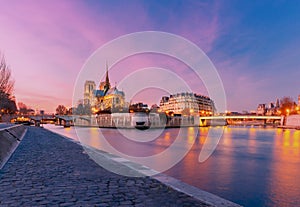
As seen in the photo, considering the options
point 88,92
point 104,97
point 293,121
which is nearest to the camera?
point 293,121

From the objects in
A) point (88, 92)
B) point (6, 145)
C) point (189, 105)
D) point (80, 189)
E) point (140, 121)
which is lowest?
point (80, 189)

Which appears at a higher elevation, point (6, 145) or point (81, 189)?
point (6, 145)

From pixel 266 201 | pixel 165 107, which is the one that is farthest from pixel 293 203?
pixel 165 107

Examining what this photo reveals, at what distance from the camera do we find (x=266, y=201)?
7.46 m

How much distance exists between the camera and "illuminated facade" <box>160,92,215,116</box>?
449ft

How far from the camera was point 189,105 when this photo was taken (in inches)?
5531

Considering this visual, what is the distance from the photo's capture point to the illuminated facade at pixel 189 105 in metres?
137

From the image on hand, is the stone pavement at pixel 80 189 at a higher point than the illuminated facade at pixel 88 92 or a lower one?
lower

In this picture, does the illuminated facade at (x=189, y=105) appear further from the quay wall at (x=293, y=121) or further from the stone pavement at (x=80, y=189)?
the stone pavement at (x=80, y=189)

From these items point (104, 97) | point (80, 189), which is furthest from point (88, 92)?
point (80, 189)

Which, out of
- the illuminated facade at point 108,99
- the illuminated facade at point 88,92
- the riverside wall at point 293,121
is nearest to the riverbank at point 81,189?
the riverside wall at point 293,121

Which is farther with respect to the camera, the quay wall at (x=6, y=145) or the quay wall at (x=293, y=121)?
the quay wall at (x=293, y=121)

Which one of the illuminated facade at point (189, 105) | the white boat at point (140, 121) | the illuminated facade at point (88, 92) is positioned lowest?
the white boat at point (140, 121)

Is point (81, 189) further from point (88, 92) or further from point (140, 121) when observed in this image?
point (88, 92)
